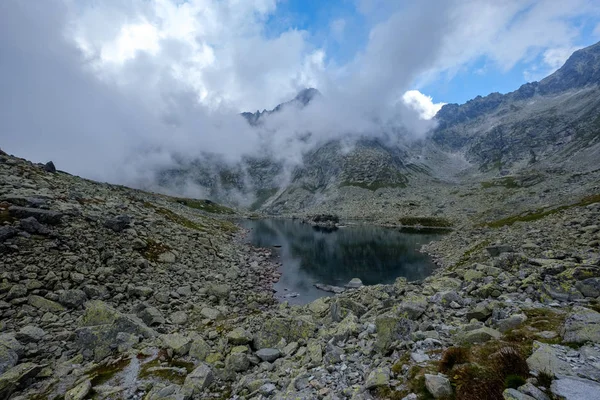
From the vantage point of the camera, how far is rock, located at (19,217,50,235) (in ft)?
76.8

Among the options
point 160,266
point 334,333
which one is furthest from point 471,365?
point 160,266

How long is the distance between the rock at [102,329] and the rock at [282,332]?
22.0 ft

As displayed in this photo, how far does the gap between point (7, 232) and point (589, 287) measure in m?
37.6

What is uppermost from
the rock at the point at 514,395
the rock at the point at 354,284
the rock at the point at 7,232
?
the rock at the point at 7,232

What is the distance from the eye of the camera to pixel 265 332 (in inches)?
635

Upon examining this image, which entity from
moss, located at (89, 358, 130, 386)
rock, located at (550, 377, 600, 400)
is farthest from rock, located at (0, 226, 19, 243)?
rock, located at (550, 377, 600, 400)

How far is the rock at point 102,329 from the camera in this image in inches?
581

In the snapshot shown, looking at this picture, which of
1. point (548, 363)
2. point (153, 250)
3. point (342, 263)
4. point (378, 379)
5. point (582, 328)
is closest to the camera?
point (548, 363)

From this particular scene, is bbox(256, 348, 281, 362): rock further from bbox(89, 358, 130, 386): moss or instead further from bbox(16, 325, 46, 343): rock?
bbox(16, 325, 46, 343): rock

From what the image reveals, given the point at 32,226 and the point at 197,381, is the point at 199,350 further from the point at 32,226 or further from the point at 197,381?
the point at 32,226

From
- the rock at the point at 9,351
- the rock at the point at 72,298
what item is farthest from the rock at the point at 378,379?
the rock at the point at 72,298

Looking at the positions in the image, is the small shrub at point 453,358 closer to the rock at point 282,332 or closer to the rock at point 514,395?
the rock at point 514,395

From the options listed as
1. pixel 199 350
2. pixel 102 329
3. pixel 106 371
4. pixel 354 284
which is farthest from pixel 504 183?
pixel 106 371

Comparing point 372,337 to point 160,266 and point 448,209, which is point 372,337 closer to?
point 160,266
